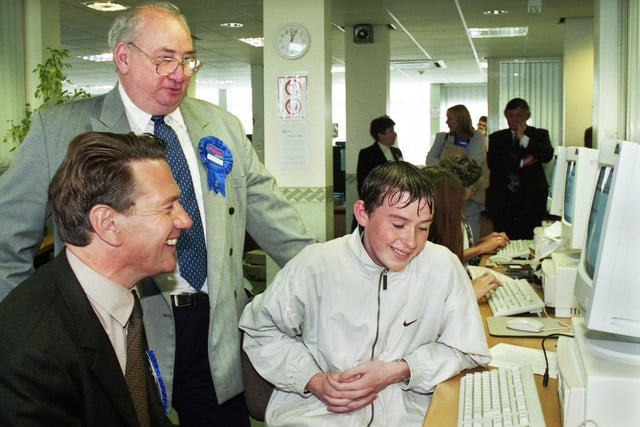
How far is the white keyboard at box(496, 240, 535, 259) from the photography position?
379 cm

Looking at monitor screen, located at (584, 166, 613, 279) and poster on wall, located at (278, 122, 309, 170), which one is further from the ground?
poster on wall, located at (278, 122, 309, 170)

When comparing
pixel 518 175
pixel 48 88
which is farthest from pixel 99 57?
pixel 518 175

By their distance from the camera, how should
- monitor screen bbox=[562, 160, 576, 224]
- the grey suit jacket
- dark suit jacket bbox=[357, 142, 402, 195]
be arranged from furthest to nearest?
dark suit jacket bbox=[357, 142, 402, 195], monitor screen bbox=[562, 160, 576, 224], the grey suit jacket

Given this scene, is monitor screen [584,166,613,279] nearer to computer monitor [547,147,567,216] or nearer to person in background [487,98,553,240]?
computer monitor [547,147,567,216]

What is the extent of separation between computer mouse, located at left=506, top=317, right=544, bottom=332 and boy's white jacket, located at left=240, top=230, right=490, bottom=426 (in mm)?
404

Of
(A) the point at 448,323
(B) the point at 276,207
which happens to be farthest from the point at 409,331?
(B) the point at 276,207

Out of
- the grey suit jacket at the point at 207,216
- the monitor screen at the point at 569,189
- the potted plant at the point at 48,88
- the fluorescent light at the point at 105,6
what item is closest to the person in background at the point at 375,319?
the grey suit jacket at the point at 207,216

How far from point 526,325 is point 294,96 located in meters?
3.52

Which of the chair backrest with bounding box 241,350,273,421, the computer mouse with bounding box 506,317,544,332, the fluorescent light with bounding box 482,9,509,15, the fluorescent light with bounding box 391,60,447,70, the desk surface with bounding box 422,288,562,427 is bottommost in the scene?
the chair backrest with bounding box 241,350,273,421

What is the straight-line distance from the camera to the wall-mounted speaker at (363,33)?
8.38 meters

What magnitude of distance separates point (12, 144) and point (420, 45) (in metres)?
6.24

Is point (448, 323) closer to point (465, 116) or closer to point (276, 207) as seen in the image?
point (276, 207)

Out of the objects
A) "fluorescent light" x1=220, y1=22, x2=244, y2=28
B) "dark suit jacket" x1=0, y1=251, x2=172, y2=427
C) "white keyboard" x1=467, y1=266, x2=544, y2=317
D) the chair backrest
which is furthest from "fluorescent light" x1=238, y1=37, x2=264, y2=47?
"dark suit jacket" x1=0, y1=251, x2=172, y2=427

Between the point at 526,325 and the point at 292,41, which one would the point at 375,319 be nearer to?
the point at 526,325
